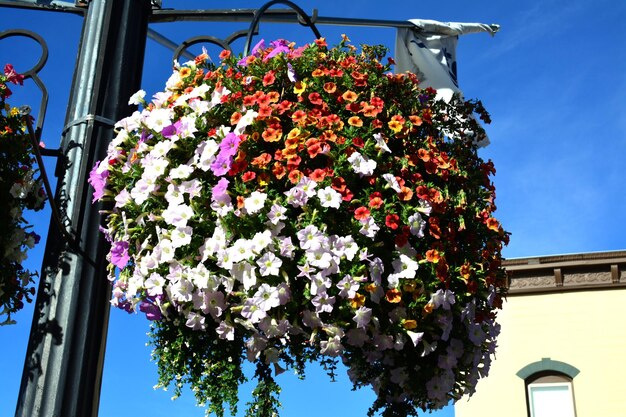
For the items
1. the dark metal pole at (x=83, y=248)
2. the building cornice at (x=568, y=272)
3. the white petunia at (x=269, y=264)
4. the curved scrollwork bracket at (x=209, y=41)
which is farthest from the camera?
the building cornice at (x=568, y=272)

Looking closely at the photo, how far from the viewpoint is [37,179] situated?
5.33m

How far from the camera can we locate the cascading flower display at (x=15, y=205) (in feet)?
16.9

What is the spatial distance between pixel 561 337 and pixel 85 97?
48.3 ft

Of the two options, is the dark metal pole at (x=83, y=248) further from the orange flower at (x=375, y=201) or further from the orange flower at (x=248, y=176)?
the orange flower at (x=375, y=201)

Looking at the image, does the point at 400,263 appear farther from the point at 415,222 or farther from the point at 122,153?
the point at 122,153

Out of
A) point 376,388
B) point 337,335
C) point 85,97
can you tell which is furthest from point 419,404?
point 85,97

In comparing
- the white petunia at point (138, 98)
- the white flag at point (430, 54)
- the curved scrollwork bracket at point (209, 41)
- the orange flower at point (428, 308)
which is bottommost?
the orange flower at point (428, 308)

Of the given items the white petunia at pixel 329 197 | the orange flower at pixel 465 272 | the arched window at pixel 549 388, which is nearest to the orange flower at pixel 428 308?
the orange flower at pixel 465 272

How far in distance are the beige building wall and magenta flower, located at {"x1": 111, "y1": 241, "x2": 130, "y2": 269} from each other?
559 inches

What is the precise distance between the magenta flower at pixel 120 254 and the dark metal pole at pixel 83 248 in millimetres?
299

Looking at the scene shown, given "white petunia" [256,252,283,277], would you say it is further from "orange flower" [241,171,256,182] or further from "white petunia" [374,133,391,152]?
"white petunia" [374,133,391,152]

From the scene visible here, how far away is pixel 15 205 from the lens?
5172 millimetres

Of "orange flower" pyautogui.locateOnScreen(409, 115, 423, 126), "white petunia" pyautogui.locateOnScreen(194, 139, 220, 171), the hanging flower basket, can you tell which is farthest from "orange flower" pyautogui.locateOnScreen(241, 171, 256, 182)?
"orange flower" pyautogui.locateOnScreen(409, 115, 423, 126)

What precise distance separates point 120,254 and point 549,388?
1475cm
